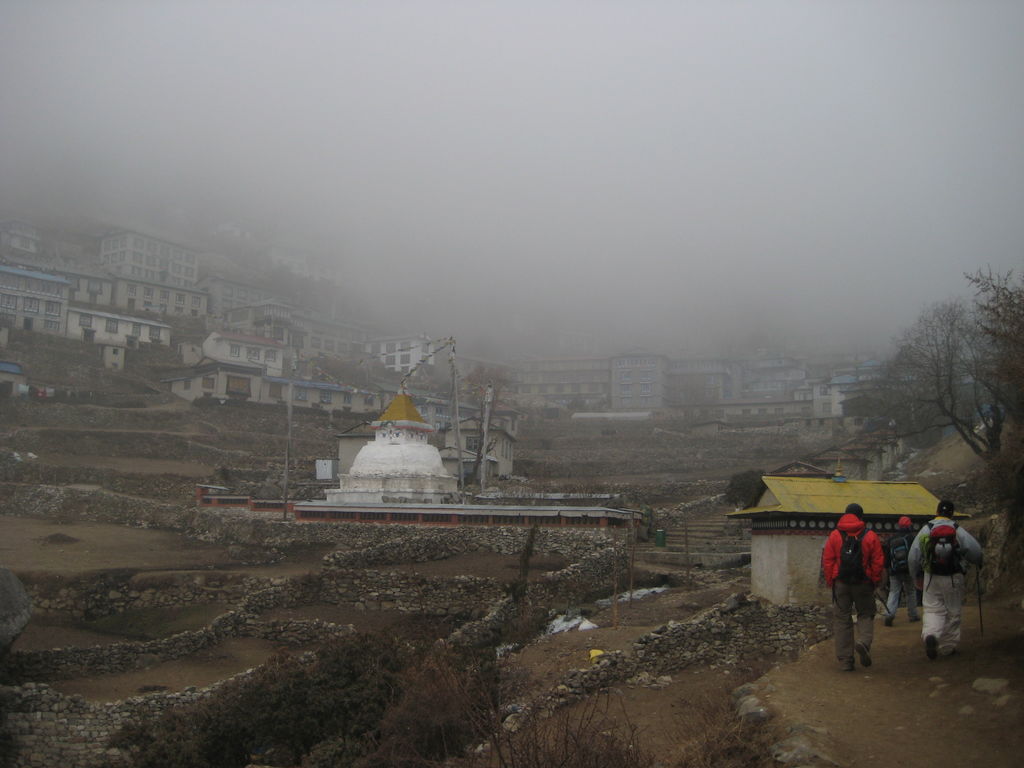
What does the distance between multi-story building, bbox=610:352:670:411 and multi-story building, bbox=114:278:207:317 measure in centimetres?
4592

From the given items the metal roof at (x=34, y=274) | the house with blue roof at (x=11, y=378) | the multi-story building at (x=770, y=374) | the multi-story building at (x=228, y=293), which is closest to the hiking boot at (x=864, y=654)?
the house with blue roof at (x=11, y=378)

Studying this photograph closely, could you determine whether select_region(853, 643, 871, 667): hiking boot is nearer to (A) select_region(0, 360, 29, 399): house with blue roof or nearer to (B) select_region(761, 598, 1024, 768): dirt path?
(B) select_region(761, 598, 1024, 768): dirt path

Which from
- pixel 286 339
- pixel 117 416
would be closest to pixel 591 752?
pixel 117 416

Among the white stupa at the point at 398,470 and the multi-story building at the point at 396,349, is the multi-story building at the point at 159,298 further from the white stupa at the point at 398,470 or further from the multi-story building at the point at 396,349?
the white stupa at the point at 398,470

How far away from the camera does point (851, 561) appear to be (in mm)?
9438

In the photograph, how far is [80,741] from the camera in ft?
52.7

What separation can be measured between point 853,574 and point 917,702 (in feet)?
4.98

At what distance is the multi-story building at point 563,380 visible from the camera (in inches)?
3716

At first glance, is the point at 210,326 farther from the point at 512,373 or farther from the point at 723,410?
the point at 723,410

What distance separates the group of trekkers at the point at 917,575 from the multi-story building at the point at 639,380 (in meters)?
78.1

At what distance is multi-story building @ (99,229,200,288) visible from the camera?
309 feet

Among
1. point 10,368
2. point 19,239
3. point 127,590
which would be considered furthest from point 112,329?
point 127,590

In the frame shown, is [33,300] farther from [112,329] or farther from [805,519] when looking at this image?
[805,519]

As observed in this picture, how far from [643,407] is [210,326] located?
45413 mm
